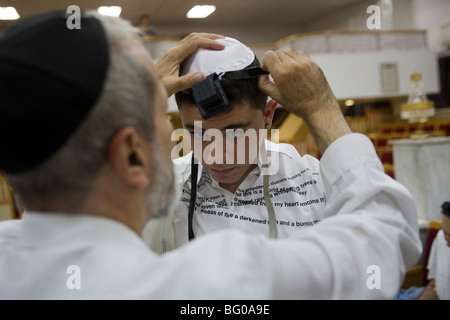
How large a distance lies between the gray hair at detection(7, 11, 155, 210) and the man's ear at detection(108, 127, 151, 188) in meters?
0.01

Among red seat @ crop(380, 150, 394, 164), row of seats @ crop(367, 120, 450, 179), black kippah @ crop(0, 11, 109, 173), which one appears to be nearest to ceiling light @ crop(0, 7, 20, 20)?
black kippah @ crop(0, 11, 109, 173)

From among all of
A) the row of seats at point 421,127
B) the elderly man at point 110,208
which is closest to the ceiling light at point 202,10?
the elderly man at point 110,208

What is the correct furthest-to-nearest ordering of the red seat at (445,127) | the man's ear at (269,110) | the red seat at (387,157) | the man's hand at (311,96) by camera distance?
1. the red seat at (445,127)
2. the red seat at (387,157)
3. the man's ear at (269,110)
4. the man's hand at (311,96)

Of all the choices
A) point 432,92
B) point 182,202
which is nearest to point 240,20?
point 432,92

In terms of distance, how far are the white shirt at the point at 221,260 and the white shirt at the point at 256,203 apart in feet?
1.75

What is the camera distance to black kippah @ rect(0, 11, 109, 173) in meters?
0.73

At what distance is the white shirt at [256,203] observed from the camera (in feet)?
4.84

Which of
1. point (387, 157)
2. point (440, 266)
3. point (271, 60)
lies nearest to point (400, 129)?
point (387, 157)

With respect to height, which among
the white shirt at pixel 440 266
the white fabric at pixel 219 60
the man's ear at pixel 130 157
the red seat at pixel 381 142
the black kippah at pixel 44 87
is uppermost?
the red seat at pixel 381 142

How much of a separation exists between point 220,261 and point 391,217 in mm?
407

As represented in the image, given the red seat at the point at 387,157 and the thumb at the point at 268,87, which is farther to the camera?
the red seat at the point at 387,157

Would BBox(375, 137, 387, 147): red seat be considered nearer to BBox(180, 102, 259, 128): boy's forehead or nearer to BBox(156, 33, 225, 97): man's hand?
BBox(180, 102, 259, 128): boy's forehead

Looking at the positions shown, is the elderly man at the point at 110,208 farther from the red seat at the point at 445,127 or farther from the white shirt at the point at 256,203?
the red seat at the point at 445,127
